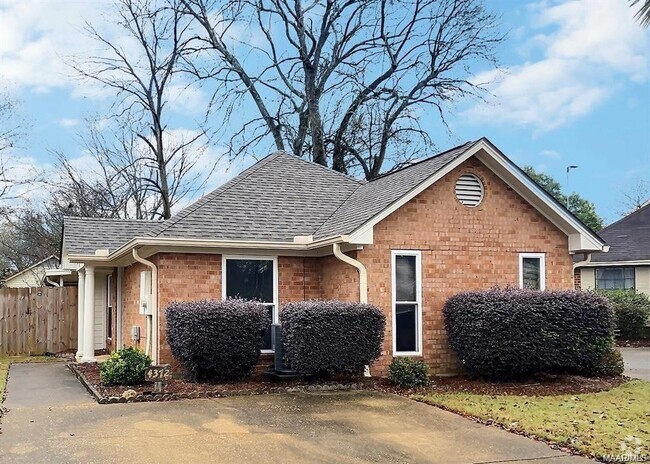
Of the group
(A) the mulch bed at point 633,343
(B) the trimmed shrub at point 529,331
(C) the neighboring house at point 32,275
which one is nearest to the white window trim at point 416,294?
(B) the trimmed shrub at point 529,331

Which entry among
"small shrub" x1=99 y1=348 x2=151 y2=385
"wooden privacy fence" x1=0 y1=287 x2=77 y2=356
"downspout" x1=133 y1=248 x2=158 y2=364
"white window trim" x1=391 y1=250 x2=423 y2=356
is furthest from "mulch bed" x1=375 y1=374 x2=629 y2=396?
"wooden privacy fence" x1=0 y1=287 x2=77 y2=356

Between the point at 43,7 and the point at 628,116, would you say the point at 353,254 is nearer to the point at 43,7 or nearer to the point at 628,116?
the point at 628,116

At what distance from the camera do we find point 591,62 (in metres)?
17.1

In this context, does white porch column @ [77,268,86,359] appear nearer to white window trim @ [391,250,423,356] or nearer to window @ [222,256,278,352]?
window @ [222,256,278,352]

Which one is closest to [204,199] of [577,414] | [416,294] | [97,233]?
[416,294]

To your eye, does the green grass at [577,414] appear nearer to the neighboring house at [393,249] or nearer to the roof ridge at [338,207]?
the neighboring house at [393,249]

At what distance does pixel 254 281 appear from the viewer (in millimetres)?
13742

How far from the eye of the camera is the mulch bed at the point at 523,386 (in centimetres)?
1159

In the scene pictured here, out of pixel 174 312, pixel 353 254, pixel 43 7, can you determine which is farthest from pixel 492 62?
pixel 174 312

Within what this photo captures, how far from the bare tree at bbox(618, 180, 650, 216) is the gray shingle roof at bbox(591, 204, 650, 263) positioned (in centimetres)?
2509

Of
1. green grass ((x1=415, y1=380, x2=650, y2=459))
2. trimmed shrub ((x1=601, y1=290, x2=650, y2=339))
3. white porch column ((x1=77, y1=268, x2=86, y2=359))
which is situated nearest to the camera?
green grass ((x1=415, y1=380, x2=650, y2=459))

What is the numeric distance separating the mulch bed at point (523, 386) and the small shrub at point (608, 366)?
5.5 inches

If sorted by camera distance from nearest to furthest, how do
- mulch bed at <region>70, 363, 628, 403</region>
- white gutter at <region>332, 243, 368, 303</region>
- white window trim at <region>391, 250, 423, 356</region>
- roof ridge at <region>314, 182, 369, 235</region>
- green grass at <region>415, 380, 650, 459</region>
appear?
1. green grass at <region>415, 380, 650, 459</region>
2. mulch bed at <region>70, 363, 628, 403</region>
3. white gutter at <region>332, 243, 368, 303</region>
4. white window trim at <region>391, 250, 423, 356</region>
5. roof ridge at <region>314, 182, 369, 235</region>

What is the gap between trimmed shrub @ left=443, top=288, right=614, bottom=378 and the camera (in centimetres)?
1215
